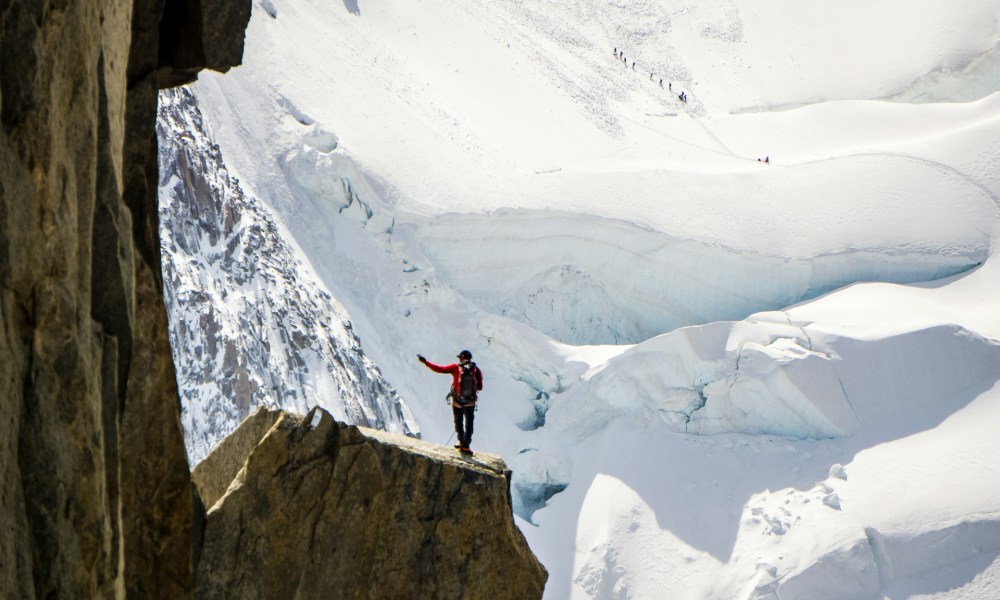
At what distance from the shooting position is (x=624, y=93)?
41.1 m

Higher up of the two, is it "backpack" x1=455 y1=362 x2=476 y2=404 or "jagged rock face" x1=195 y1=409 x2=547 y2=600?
"backpack" x1=455 y1=362 x2=476 y2=404

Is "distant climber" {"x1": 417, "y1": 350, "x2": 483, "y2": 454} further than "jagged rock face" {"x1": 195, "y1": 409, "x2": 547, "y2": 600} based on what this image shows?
Yes

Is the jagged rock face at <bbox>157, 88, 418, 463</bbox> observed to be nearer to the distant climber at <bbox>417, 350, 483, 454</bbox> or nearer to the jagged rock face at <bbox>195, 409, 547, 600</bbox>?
the distant climber at <bbox>417, 350, 483, 454</bbox>

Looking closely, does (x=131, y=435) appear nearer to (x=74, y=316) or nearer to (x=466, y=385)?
(x=74, y=316)

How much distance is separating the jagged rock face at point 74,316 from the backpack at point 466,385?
143 inches

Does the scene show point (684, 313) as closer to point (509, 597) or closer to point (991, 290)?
point (991, 290)

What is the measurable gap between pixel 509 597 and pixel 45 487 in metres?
5.92

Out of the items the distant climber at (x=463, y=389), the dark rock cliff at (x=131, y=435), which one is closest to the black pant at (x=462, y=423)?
the distant climber at (x=463, y=389)

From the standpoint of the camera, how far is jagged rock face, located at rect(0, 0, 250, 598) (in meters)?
5.80

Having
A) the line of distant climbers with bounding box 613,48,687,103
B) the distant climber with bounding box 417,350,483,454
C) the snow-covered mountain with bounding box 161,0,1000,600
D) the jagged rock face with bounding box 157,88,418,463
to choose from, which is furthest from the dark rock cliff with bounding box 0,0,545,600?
the line of distant climbers with bounding box 613,48,687,103

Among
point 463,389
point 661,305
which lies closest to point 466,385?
point 463,389

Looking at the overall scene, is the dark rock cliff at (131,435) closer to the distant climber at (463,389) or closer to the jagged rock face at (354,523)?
the jagged rock face at (354,523)

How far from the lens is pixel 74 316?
6480mm

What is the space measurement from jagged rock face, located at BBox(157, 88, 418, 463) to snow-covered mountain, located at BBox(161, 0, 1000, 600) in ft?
1.32
